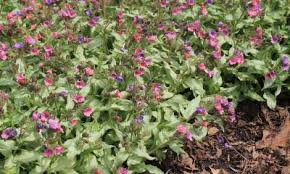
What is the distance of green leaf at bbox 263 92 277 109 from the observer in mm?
6070

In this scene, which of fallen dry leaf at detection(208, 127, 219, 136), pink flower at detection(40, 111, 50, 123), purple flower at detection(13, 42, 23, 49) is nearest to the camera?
pink flower at detection(40, 111, 50, 123)

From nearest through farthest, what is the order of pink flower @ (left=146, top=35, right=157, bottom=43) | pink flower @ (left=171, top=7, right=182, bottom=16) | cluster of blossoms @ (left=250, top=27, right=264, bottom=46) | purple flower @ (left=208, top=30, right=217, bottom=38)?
pink flower @ (left=146, top=35, right=157, bottom=43) < purple flower @ (left=208, top=30, right=217, bottom=38) < cluster of blossoms @ (left=250, top=27, right=264, bottom=46) < pink flower @ (left=171, top=7, right=182, bottom=16)

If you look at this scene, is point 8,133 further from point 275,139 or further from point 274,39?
point 274,39

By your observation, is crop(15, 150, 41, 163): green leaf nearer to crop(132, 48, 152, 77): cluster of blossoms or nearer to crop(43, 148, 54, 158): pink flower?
crop(43, 148, 54, 158): pink flower

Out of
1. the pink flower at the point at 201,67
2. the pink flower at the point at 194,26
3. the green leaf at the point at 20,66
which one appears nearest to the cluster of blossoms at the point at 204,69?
the pink flower at the point at 201,67

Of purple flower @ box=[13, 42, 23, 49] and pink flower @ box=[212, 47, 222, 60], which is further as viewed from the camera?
pink flower @ box=[212, 47, 222, 60]

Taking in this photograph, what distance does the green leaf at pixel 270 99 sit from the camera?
6.07 meters

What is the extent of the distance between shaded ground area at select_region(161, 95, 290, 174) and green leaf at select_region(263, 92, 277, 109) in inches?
5.9

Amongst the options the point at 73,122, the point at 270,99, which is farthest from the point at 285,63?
the point at 73,122

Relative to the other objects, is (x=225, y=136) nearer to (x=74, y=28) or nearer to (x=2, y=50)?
(x=74, y=28)

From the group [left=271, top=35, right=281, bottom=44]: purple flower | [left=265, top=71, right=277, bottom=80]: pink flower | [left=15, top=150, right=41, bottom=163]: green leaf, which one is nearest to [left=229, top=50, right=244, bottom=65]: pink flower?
[left=265, top=71, right=277, bottom=80]: pink flower

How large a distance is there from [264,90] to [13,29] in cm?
292

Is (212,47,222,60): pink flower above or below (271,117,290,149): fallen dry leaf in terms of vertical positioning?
above

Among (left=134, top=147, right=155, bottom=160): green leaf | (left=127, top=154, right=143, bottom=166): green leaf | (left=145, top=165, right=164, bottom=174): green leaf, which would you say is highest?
(left=134, top=147, right=155, bottom=160): green leaf
